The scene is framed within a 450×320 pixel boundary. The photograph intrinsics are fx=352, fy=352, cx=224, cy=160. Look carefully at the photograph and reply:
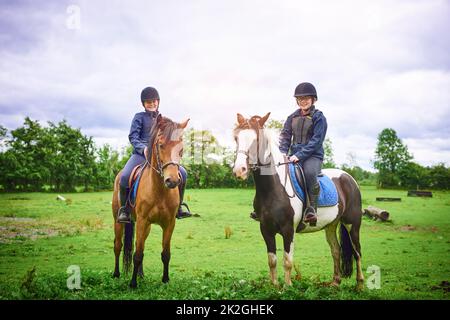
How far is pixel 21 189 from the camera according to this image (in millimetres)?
37531

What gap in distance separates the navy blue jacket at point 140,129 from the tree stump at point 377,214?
16.6 metres

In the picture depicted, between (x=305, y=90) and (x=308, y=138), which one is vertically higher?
(x=305, y=90)

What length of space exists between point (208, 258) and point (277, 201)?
21.1ft

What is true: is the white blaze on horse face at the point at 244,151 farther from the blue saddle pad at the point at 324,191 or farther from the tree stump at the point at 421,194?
the tree stump at the point at 421,194

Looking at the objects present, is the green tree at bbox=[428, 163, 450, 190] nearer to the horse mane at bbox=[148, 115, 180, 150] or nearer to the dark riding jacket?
the dark riding jacket

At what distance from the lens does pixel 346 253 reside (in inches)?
288

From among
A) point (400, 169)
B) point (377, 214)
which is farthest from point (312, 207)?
point (400, 169)

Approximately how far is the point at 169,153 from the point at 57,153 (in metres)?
38.0

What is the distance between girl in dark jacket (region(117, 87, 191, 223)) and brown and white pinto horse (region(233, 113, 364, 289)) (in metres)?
1.90

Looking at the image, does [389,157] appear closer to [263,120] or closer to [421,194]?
[421,194]

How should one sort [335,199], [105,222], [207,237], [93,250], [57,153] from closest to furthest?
[335,199] → [93,250] → [207,237] → [105,222] → [57,153]

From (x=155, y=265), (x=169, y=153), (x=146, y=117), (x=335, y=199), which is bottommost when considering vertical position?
(x=155, y=265)

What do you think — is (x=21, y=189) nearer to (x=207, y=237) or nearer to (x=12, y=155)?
(x=12, y=155)
